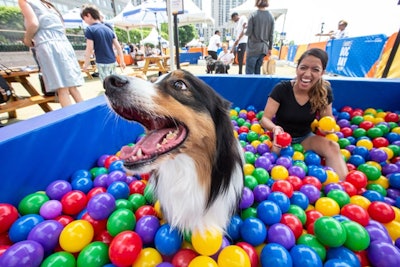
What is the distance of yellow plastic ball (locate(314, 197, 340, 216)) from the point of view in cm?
155

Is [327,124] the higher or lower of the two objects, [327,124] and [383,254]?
the higher

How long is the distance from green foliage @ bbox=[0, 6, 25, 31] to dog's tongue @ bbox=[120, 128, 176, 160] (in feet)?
118

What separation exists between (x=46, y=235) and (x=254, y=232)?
118 centimetres

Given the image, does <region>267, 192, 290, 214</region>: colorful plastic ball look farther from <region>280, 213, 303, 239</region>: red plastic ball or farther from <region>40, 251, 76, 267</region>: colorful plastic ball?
<region>40, 251, 76, 267</region>: colorful plastic ball

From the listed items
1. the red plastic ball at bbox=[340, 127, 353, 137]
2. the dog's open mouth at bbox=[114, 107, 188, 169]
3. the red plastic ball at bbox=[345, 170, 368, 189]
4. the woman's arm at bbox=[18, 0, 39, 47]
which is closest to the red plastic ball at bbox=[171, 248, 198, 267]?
the dog's open mouth at bbox=[114, 107, 188, 169]

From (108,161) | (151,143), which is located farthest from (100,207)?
(108,161)

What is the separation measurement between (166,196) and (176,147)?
33 cm

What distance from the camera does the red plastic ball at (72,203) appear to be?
61.8 inches

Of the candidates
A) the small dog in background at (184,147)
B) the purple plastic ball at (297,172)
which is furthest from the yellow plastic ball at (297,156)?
the small dog in background at (184,147)

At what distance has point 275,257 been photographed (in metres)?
1.12

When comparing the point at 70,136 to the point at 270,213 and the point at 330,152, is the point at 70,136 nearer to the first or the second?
the point at 270,213

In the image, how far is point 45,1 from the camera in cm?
275

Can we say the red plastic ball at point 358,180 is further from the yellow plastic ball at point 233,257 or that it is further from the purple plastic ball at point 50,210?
the purple plastic ball at point 50,210

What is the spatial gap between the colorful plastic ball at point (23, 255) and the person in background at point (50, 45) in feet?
7.75
